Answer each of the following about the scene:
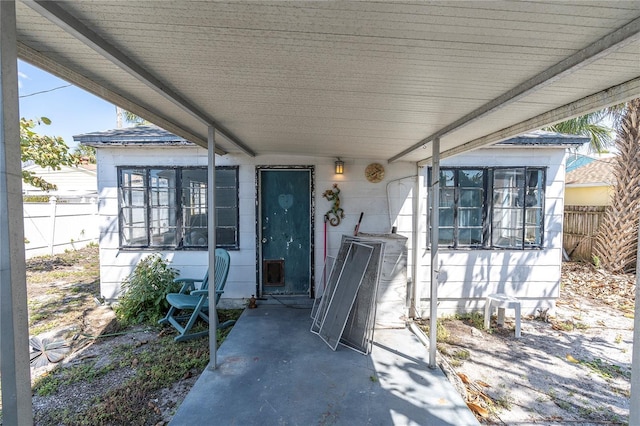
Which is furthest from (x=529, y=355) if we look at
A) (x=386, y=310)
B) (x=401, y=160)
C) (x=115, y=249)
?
(x=115, y=249)

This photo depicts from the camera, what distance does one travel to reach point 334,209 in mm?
4656

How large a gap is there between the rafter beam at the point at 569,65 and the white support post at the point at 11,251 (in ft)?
7.86

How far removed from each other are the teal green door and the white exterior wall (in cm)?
17

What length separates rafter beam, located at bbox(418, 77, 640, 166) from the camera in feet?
5.86

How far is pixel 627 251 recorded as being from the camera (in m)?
6.54

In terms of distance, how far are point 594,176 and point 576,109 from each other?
1079 cm

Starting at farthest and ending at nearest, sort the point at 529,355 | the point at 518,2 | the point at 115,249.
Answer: the point at 115,249
the point at 529,355
the point at 518,2

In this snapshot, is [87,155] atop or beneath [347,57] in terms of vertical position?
atop

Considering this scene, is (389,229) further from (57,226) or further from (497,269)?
(57,226)

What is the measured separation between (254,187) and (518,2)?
Result: 4017 millimetres

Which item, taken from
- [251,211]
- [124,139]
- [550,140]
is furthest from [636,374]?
[124,139]

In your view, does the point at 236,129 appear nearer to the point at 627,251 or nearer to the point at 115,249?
the point at 115,249

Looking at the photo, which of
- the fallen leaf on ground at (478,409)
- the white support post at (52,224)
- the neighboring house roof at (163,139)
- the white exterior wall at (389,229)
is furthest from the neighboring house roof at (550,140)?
the white support post at (52,224)

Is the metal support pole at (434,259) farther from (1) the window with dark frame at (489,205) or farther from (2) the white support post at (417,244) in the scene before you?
(1) the window with dark frame at (489,205)
